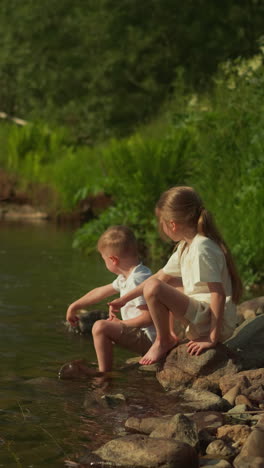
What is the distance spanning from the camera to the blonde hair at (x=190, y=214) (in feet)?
16.4

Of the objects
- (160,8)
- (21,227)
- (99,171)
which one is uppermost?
(160,8)

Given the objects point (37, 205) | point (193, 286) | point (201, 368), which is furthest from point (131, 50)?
point (201, 368)

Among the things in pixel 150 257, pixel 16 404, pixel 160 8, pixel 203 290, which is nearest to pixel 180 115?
pixel 150 257

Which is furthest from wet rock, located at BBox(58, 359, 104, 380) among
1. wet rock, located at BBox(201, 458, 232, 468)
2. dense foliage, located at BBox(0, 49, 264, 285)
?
dense foliage, located at BBox(0, 49, 264, 285)

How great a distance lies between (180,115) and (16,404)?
818cm

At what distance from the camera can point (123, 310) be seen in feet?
18.4

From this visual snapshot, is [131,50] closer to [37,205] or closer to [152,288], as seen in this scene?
[37,205]

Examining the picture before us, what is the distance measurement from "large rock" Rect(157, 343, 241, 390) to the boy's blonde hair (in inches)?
33.6

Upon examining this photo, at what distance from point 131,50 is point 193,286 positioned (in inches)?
825

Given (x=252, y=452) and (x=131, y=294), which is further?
(x=131, y=294)

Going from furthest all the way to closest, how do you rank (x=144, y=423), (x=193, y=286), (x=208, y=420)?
(x=193, y=286)
(x=208, y=420)
(x=144, y=423)

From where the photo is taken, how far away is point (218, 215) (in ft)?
28.7

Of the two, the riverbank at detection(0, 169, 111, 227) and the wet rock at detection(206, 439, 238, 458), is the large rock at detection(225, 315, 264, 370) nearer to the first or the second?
the wet rock at detection(206, 439, 238, 458)

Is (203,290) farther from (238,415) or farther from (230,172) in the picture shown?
(230,172)
